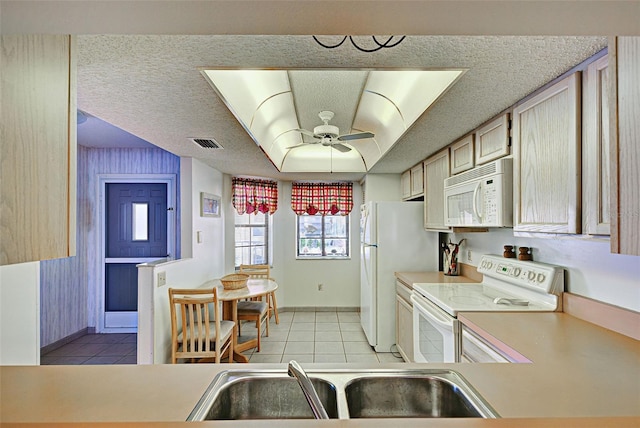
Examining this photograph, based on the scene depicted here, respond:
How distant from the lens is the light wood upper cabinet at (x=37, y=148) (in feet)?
2.01

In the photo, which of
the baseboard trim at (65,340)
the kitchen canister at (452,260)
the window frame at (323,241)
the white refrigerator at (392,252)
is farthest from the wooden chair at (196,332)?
the window frame at (323,241)

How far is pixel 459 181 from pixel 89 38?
7.98 feet

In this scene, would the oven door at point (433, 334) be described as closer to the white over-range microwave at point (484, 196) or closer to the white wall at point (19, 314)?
the white over-range microwave at point (484, 196)

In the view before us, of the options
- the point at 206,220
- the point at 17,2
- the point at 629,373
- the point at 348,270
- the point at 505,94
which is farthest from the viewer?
the point at 348,270

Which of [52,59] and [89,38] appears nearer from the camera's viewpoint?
[52,59]

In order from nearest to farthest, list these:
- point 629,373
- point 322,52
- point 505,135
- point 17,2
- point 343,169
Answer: point 17,2 → point 629,373 → point 322,52 → point 505,135 → point 343,169

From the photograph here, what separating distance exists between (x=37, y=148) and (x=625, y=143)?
4.30 ft

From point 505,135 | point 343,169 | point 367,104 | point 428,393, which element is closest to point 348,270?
point 343,169

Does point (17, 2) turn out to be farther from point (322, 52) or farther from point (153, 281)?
point (153, 281)

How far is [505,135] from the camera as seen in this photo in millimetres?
1964

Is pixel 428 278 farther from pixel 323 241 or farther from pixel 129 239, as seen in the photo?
pixel 129 239

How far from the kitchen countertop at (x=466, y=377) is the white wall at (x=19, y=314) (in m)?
0.22

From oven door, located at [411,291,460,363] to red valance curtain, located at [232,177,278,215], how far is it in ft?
9.54

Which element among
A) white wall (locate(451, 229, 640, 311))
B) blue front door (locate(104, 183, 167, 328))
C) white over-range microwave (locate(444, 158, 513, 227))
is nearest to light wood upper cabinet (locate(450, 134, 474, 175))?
white over-range microwave (locate(444, 158, 513, 227))
